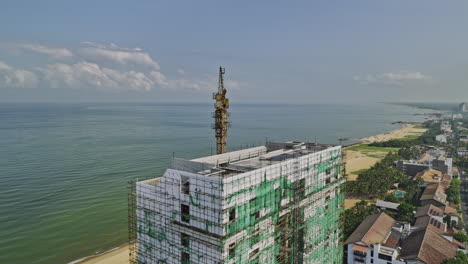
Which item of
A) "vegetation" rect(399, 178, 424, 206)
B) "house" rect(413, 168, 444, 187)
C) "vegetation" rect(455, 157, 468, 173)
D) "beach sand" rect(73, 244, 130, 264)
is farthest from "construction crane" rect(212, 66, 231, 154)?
"vegetation" rect(455, 157, 468, 173)

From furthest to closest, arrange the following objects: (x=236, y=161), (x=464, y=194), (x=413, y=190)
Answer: (x=464, y=194)
(x=413, y=190)
(x=236, y=161)

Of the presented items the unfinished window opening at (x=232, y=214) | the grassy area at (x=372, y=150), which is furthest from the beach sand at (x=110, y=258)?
the grassy area at (x=372, y=150)

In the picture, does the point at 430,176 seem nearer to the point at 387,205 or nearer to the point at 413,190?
the point at 413,190

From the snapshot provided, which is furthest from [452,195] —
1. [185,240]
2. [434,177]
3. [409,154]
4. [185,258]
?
[185,240]

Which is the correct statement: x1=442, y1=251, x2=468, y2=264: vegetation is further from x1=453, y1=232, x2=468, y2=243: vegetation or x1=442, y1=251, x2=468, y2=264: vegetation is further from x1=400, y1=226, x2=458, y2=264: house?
x1=453, y1=232, x2=468, y2=243: vegetation

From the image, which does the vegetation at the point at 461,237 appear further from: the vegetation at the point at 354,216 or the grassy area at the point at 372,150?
the grassy area at the point at 372,150

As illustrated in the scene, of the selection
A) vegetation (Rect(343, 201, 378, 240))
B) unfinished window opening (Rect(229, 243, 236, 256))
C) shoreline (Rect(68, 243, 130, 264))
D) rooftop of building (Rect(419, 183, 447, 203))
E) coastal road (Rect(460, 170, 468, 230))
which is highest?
unfinished window opening (Rect(229, 243, 236, 256))

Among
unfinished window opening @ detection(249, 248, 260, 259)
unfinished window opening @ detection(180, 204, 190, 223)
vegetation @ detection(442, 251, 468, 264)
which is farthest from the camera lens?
vegetation @ detection(442, 251, 468, 264)

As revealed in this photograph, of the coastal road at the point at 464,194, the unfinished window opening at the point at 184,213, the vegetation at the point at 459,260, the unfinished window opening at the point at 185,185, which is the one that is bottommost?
the coastal road at the point at 464,194
